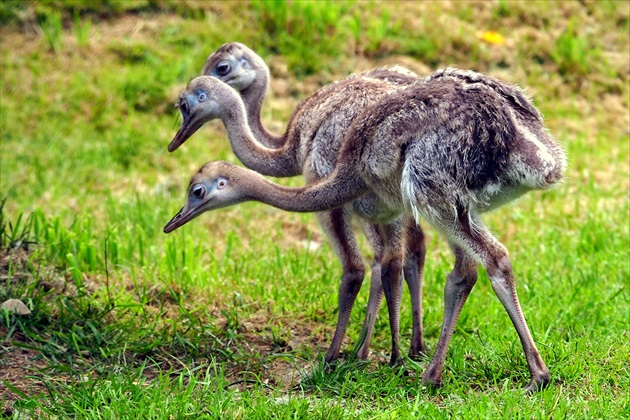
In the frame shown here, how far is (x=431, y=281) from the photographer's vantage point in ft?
24.2

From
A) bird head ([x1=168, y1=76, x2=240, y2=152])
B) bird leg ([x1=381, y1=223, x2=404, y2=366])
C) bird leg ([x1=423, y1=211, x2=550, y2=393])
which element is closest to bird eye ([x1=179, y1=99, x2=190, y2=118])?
bird head ([x1=168, y1=76, x2=240, y2=152])

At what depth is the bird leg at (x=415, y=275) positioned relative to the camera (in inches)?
254

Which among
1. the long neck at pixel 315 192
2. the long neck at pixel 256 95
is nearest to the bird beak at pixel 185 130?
the long neck at pixel 256 95

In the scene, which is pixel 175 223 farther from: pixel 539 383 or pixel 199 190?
pixel 539 383

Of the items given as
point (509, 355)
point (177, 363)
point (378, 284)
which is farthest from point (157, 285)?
point (509, 355)

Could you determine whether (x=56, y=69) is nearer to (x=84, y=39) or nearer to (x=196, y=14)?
(x=84, y=39)

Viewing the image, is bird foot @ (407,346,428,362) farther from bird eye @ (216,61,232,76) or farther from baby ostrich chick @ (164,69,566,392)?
bird eye @ (216,61,232,76)

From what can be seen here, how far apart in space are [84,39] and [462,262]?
18.7ft

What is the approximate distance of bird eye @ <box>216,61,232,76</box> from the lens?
752 cm

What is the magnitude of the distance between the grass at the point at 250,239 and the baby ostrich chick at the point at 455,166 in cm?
52

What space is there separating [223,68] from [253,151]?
101cm

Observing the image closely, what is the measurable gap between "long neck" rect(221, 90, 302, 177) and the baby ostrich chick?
71 centimetres

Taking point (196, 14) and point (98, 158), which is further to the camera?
point (196, 14)

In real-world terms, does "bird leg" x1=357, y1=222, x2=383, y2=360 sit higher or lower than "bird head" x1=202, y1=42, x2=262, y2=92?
lower
